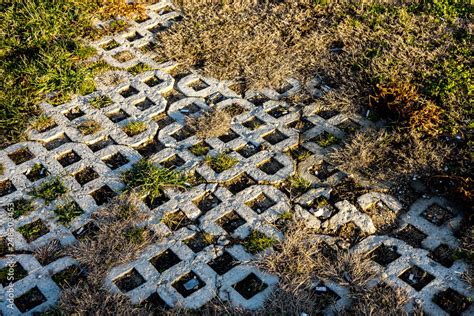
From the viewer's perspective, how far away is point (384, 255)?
4180 millimetres

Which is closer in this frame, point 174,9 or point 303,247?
point 303,247

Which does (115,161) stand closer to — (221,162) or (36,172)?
(36,172)

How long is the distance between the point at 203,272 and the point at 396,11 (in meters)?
4.24

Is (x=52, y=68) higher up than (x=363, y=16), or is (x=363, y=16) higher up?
(x=363, y=16)

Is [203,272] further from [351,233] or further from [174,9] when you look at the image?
[174,9]

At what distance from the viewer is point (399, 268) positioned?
13.3 feet

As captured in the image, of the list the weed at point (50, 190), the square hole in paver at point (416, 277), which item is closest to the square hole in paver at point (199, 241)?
the weed at point (50, 190)

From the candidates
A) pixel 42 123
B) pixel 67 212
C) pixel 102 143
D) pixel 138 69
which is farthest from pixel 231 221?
pixel 138 69

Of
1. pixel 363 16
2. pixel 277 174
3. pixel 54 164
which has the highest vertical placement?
pixel 363 16

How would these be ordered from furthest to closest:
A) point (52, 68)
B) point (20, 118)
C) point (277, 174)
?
point (52, 68), point (20, 118), point (277, 174)

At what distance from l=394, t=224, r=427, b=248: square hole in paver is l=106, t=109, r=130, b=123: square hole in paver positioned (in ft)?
9.11

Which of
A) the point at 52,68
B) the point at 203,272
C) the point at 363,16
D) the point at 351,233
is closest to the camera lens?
the point at 203,272

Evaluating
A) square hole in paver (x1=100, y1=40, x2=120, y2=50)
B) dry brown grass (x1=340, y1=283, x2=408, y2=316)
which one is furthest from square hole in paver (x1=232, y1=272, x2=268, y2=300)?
square hole in paver (x1=100, y1=40, x2=120, y2=50)

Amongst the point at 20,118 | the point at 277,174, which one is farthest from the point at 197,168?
the point at 20,118
